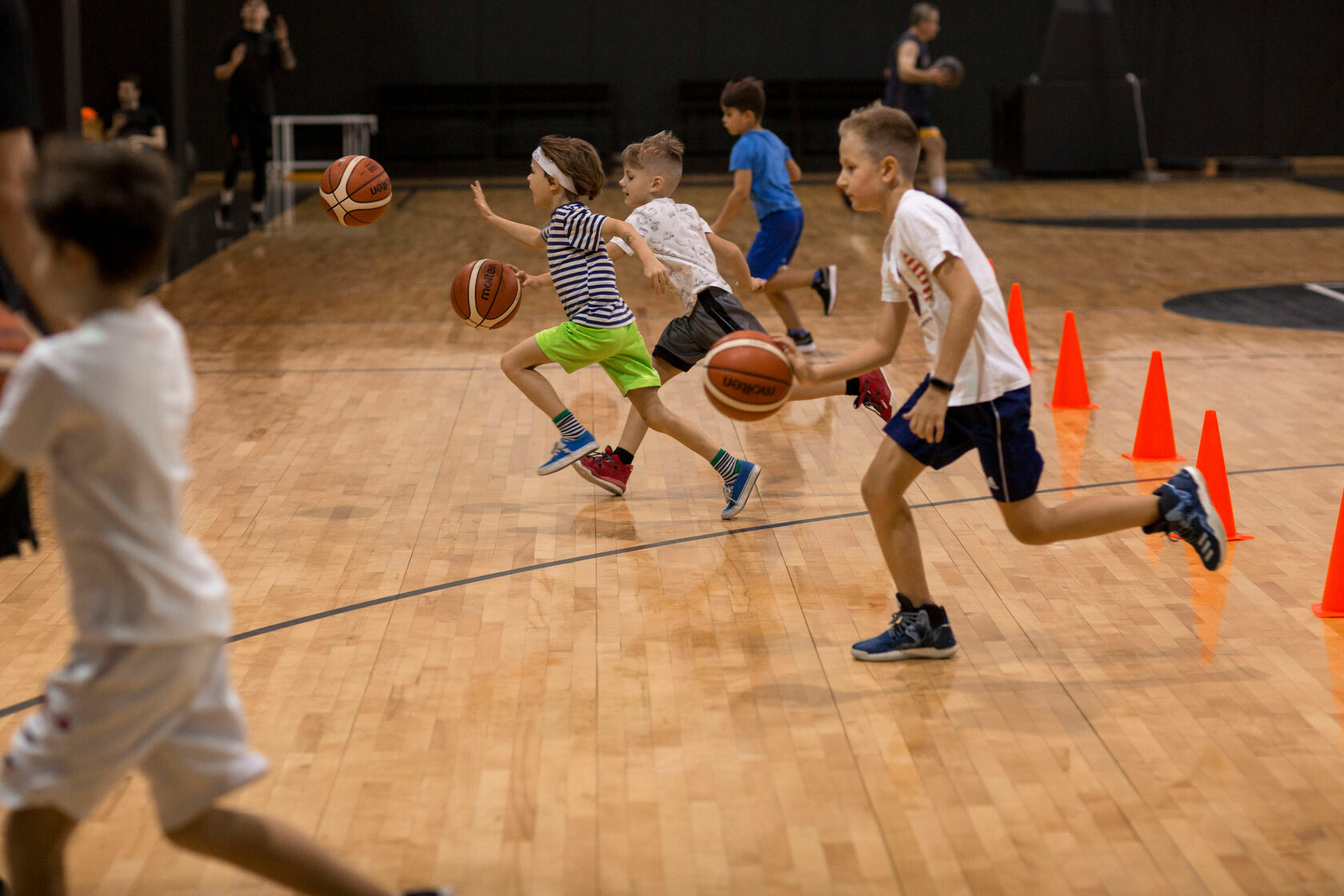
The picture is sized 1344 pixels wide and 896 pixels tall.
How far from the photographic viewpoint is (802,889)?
2865 mm

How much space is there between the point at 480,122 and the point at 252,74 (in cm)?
679

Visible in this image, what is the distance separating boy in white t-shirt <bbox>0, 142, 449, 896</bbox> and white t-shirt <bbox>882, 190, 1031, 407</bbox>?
80.3 inches

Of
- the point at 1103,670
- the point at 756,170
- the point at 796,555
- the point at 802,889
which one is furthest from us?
the point at 756,170

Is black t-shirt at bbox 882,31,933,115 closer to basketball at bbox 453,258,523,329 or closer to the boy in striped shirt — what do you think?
basketball at bbox 453,258,523,329

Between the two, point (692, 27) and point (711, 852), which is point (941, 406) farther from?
point (692, 27)

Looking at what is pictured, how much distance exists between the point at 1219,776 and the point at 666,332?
3.10 m

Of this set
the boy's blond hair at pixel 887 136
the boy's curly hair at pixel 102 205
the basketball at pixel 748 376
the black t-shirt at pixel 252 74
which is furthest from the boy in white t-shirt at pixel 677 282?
the black t-shirt at pixel 252 74

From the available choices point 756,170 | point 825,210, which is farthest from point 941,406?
point 825,210

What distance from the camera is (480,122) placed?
2092cm

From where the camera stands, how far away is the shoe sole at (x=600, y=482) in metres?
5.79

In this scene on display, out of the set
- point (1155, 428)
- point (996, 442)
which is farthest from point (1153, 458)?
point (996, 442)

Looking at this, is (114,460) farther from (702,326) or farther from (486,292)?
(486,292)

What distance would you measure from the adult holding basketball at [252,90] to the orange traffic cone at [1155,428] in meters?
10.6

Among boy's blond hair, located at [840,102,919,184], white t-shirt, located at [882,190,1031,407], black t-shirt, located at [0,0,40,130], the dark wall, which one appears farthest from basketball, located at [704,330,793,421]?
the dark wall
